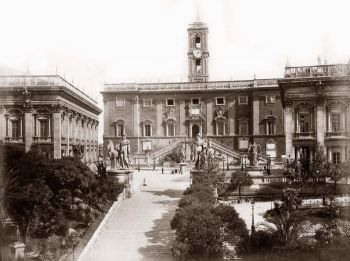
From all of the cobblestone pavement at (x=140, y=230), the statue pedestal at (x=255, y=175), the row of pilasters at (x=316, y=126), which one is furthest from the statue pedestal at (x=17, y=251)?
the row of pilasters at (x=316, y=126)

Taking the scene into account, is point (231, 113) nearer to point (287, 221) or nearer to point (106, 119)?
point (106, 119)

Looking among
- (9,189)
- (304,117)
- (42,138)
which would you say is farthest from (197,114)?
(9,189)

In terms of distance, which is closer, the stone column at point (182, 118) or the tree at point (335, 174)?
the tree at point (335, 174)

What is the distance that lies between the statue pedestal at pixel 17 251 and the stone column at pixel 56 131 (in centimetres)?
2586

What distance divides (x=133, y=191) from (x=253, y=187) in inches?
328

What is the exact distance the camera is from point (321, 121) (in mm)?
37969

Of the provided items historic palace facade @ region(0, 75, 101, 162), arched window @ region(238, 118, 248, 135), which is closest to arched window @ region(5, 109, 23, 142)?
historic palace facade @ region(0, 75, 101, 162)

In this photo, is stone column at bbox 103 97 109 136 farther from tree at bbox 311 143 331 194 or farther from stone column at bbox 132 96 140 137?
tree at bbox 311 143 331 194

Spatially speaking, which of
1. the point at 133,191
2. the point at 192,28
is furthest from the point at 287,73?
the point at 192,28

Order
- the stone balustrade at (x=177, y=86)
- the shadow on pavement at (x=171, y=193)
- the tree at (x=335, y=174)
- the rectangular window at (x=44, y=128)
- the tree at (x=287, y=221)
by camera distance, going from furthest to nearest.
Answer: the stone balustrade at (x=177, y=86) < the rectangular window at (x=44, y=128) < the shadow on pavement at (x=171, y=193) < the tree at (x=335, y=174) < the tree at (x=287, y=221)

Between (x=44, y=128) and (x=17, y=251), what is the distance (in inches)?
1083

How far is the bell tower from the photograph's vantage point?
66875 mm

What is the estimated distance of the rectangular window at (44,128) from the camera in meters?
45.2

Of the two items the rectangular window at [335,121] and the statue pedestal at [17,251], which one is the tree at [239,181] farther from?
the statue pedestal at [17,251]
